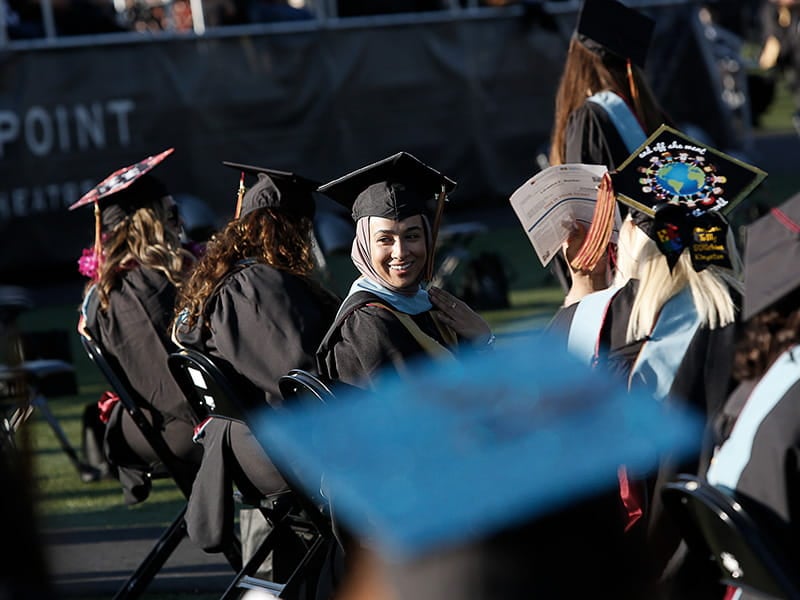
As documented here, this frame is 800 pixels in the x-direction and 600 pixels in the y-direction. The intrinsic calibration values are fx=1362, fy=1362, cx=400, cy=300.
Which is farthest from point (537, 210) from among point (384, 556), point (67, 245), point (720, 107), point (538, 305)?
point (720, 107)

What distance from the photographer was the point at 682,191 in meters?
3.80

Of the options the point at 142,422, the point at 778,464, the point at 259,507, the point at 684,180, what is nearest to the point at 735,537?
the point at 778,464

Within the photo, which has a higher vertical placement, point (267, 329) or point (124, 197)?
point (124, 197)

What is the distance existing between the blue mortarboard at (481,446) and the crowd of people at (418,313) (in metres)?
0.91

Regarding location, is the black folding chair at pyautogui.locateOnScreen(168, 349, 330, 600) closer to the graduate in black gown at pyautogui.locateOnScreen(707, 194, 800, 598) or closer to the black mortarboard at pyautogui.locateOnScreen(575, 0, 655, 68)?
the graduate in black gown at pyautogui.locateOnScreen(707, 194, 800, 598)

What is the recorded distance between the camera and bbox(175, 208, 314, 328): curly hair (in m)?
4.53

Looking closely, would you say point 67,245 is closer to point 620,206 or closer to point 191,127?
point 191,127

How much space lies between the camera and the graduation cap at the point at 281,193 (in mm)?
4637

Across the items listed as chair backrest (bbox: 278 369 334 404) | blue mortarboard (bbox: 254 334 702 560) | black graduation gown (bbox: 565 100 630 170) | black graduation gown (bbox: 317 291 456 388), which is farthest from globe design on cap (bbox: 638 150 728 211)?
blue mortarboard (bbox: 254 334 702 560)

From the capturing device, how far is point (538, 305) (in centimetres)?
1025

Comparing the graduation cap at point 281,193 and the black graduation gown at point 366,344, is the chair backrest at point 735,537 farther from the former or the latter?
the graduation cap at point 281,193

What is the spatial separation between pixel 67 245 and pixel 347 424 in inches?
481

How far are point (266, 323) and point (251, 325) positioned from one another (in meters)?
0.05

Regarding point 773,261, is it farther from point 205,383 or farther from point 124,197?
point 124,197
